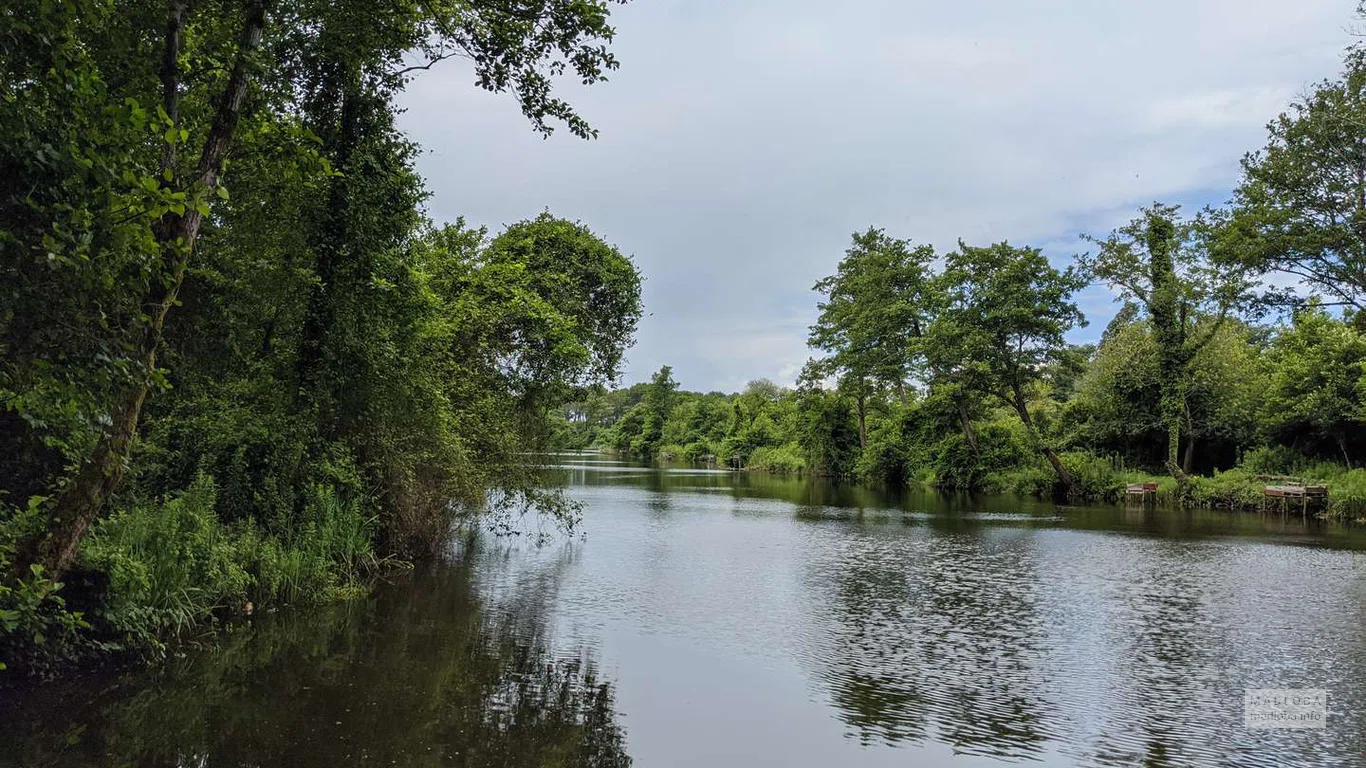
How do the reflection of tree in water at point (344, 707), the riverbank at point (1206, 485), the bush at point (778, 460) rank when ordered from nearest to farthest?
the reflection of tree in water at point (344, 707) < the riverbank at point (1206, 485) < the bush at point (778, 460)

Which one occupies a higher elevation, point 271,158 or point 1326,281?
point 1326,281

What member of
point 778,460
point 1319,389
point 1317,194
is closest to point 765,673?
point 1317,194

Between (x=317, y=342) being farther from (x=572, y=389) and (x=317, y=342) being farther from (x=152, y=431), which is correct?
(x=572, y=389)

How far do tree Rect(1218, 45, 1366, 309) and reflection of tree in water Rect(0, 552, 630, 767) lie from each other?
22.9 m

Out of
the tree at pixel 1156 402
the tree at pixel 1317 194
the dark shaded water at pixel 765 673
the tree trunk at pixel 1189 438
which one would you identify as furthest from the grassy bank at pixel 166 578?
the tree at pixel 1156 402

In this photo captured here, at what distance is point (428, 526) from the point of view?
1522 cm

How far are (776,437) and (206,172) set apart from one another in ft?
209

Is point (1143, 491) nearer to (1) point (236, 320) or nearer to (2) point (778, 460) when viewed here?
(2) point (778, 460)

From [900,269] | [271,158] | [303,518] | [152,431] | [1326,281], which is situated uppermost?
[900,269]

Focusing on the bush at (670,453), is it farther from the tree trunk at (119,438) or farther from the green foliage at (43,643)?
the tree trunk at (119,438)

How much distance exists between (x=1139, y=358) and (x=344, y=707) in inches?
1504

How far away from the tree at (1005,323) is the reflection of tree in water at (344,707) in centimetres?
3171

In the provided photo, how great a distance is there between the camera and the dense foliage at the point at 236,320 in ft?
15.1

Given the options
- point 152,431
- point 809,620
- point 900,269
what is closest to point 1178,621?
point 809,620
